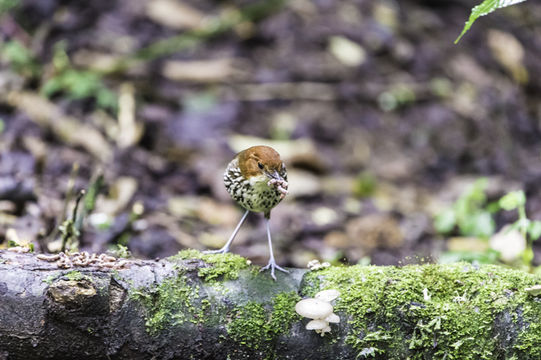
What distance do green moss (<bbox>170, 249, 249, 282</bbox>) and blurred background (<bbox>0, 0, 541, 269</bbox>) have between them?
1183 millimetres

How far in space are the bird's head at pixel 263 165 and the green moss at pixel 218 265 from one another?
19.3 inches

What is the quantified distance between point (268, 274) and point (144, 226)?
213cm

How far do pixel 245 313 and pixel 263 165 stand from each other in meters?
0.83

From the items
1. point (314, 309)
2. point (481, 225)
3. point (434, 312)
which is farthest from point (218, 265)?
point (481, 225)

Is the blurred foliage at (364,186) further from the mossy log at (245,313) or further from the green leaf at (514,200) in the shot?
the mossy log at (245,313)

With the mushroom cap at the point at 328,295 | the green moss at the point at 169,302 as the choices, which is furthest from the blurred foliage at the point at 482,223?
the green moss at the point at 169,302

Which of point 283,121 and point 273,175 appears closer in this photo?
point 273,175

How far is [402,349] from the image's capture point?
2.37 metres

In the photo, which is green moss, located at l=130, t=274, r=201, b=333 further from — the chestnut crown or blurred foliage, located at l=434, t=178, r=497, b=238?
blurred foliage, located at l=434, t=178, r=497, b=238

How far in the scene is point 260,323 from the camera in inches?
93.8

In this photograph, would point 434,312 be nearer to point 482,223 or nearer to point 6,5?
point 482,223

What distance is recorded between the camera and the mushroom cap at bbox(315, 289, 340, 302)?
2359 mm

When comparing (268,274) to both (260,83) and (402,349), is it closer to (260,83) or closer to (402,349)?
(402,349)

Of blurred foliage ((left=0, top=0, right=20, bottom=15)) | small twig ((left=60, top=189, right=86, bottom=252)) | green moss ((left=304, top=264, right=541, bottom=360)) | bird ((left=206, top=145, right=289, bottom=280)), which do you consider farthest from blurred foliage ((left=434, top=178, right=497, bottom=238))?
blurred foliage ((left=0, top=0, right=20, bottom=15))
